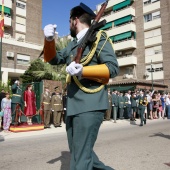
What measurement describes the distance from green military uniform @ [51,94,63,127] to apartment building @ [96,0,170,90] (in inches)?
923

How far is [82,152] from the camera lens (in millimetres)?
2559

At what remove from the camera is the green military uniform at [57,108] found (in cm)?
1277

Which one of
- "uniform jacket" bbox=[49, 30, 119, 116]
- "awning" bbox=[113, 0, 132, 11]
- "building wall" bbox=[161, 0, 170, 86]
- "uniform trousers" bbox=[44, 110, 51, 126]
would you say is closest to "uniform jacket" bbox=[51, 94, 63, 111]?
"uniform trousers" bbox=[44, 110, 51, 126]

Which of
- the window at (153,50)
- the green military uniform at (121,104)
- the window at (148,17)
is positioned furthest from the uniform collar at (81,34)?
the window at (148,17)

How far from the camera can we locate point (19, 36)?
37594 millimetres

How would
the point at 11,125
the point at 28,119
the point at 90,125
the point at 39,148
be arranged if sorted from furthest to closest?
the point at 28,119 → the point at 11,125 → the point at 39,148 → the point at 90,125

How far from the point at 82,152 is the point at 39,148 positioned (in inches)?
179

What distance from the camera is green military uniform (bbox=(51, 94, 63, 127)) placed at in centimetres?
1277

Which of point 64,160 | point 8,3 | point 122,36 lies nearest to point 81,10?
point 64,160

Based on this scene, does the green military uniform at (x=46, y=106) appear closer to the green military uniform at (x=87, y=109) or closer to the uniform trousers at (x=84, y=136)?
the green military uniform at (x=87, y=109)

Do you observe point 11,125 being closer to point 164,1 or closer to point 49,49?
point 49,49

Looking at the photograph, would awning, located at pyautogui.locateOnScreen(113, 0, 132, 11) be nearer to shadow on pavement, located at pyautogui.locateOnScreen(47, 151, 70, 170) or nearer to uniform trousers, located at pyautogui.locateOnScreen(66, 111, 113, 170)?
shadow on pavement, located at pyautogui.locateOnScreen(47, 151, 70, 170)

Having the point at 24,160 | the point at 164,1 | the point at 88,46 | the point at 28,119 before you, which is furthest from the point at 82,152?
the point at 164,1

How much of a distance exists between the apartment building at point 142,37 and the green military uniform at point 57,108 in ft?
77.0
